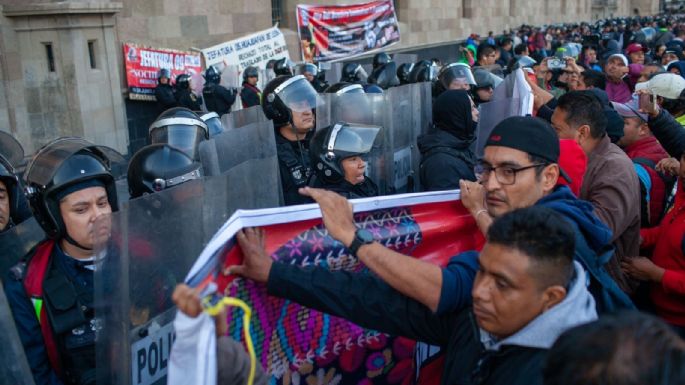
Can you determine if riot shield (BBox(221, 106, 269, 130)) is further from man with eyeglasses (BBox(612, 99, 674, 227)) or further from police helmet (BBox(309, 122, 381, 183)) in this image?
man with eyeglasses (BBox(612, 99, 674, 227))

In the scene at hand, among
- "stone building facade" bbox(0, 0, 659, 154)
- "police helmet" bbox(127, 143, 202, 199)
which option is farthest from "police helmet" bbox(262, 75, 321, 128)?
"stone building facade" bbox(0, 0, 659, 154)

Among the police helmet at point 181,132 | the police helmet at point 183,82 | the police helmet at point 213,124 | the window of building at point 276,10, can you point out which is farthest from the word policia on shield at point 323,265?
the window of building at point 276,10

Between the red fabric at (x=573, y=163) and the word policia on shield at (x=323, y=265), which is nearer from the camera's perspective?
the word policia on shield at (x=323, y=265)

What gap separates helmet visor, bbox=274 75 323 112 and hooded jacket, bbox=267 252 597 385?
277cm

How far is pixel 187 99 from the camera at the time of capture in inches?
402

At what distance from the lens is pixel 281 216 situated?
210 cm

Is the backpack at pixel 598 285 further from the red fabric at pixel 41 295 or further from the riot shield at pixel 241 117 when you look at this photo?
the riot shield at pixel 241 117

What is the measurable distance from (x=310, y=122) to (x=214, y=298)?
3302mm

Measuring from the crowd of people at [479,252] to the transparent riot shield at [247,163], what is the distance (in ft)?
0.80

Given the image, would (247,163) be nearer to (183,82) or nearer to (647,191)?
(647,191)

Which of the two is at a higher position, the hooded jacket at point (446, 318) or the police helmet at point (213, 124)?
the police helmet at point (213, 124)

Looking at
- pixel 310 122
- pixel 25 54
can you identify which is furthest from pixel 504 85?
pixel 25 54

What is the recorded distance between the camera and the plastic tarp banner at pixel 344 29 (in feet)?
49.7

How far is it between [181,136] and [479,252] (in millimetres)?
2455
